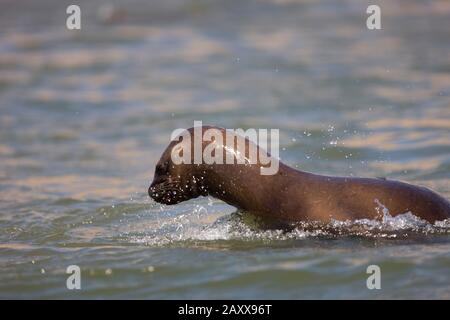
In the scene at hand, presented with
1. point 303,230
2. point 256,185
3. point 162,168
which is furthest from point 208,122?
point 303,230

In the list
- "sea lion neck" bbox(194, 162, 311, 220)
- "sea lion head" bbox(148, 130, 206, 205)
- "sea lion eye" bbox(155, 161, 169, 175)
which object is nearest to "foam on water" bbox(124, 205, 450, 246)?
"sea lion neck" bbox(194, 162, 311, 220)

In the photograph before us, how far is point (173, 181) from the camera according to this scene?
7152mm

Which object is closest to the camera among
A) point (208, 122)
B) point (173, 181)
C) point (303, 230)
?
point (303, 230)

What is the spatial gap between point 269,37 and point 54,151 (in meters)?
6.84

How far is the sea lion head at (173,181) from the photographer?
7113 mm

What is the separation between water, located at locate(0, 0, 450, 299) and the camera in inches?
266

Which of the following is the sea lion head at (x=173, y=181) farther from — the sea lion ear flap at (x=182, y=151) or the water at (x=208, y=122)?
the water at (x=208, y=122)

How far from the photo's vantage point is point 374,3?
19.4m

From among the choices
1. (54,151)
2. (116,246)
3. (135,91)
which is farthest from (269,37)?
(116,246)

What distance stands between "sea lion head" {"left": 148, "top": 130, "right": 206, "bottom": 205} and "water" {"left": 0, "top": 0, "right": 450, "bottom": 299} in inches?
15.1

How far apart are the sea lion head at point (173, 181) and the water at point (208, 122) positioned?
0.38m

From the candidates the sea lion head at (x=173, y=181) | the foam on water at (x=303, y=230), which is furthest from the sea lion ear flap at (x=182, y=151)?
the foam on water at (x=303, y=230)

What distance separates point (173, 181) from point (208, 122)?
583 centimetres

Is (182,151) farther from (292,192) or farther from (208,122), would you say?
(208,122)
